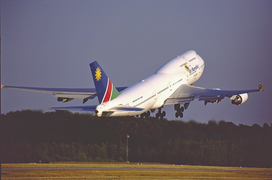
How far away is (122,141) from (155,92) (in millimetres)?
11505

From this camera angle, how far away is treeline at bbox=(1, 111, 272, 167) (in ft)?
215

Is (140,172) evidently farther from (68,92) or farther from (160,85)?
(68,92)

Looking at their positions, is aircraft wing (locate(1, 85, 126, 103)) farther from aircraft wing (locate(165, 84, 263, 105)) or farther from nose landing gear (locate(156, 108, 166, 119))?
aircraft wing (locate(165, 84, 263, 105))

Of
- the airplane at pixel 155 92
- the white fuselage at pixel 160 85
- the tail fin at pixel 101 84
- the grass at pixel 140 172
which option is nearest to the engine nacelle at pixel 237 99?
the airplane at pixel 155 92

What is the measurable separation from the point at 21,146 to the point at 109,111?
1708 centimetres

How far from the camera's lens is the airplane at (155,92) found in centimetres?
5422

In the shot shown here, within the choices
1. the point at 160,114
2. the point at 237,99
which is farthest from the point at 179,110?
the point at 237,99

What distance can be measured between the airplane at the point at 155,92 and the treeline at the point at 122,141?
8.74 ft

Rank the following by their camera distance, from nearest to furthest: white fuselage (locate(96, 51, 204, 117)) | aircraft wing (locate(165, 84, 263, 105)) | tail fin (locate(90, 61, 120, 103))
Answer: tail fin (locate(90, 61, 120, 103)) < white fuselage (locate(96, 51, 204, 117)) < aircraft wing (locate(165, 84, 263, 105))

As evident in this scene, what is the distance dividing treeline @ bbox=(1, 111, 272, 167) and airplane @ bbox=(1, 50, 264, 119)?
2.66 m

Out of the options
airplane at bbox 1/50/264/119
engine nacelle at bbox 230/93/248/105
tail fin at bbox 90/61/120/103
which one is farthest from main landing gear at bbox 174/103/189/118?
tail fin at bbox 90/61/120/103

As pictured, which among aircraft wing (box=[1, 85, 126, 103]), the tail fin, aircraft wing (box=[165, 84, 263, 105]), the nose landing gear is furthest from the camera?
the nose landing gear

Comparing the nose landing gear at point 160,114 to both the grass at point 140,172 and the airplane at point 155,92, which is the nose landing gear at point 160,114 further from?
the grass at point 140,172

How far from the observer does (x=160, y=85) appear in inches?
2431
